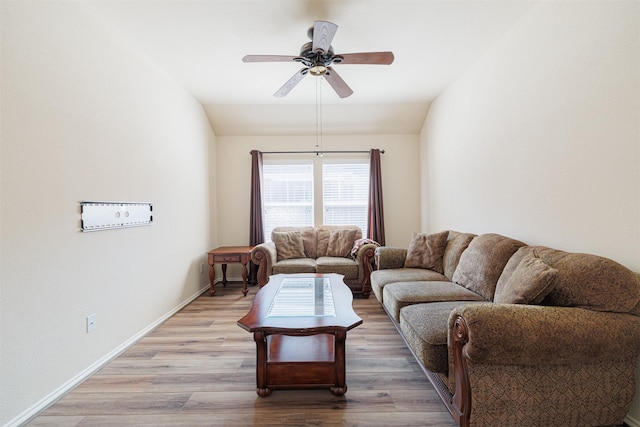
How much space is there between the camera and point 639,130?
153 cm

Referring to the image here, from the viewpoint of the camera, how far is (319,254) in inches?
174

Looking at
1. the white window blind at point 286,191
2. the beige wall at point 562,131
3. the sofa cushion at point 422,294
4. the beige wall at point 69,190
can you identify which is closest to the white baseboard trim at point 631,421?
the beige wall at point 562,131

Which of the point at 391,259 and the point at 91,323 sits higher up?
the point at 391,259

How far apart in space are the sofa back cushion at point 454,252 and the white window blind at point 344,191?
6.14 ft

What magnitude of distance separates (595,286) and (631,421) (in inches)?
31.3

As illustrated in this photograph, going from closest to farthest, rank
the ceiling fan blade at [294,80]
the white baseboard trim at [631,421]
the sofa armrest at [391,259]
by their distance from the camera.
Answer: the white baseboard trim at [631,421] → the ceiling fan blade at [294,80] → the sofa armrest at [391,259]

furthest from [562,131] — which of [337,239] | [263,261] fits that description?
[263,261]

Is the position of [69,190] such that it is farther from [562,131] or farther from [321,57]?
[562,131]

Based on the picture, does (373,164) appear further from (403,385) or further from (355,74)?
(403,385)

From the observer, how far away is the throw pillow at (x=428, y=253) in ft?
10.6

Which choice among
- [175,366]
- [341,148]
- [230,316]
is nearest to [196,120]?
[341,148]

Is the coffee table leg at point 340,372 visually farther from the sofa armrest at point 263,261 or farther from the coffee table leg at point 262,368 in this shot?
the sofa armrest at point 263,261

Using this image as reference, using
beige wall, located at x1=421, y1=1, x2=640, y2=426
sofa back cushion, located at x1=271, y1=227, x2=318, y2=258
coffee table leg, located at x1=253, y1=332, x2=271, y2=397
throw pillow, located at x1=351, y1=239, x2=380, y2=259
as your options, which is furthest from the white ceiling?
coffee table leg, located at x1=253, y1=332, x2=271, y2=397

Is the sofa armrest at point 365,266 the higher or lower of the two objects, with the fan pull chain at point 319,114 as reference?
lower
